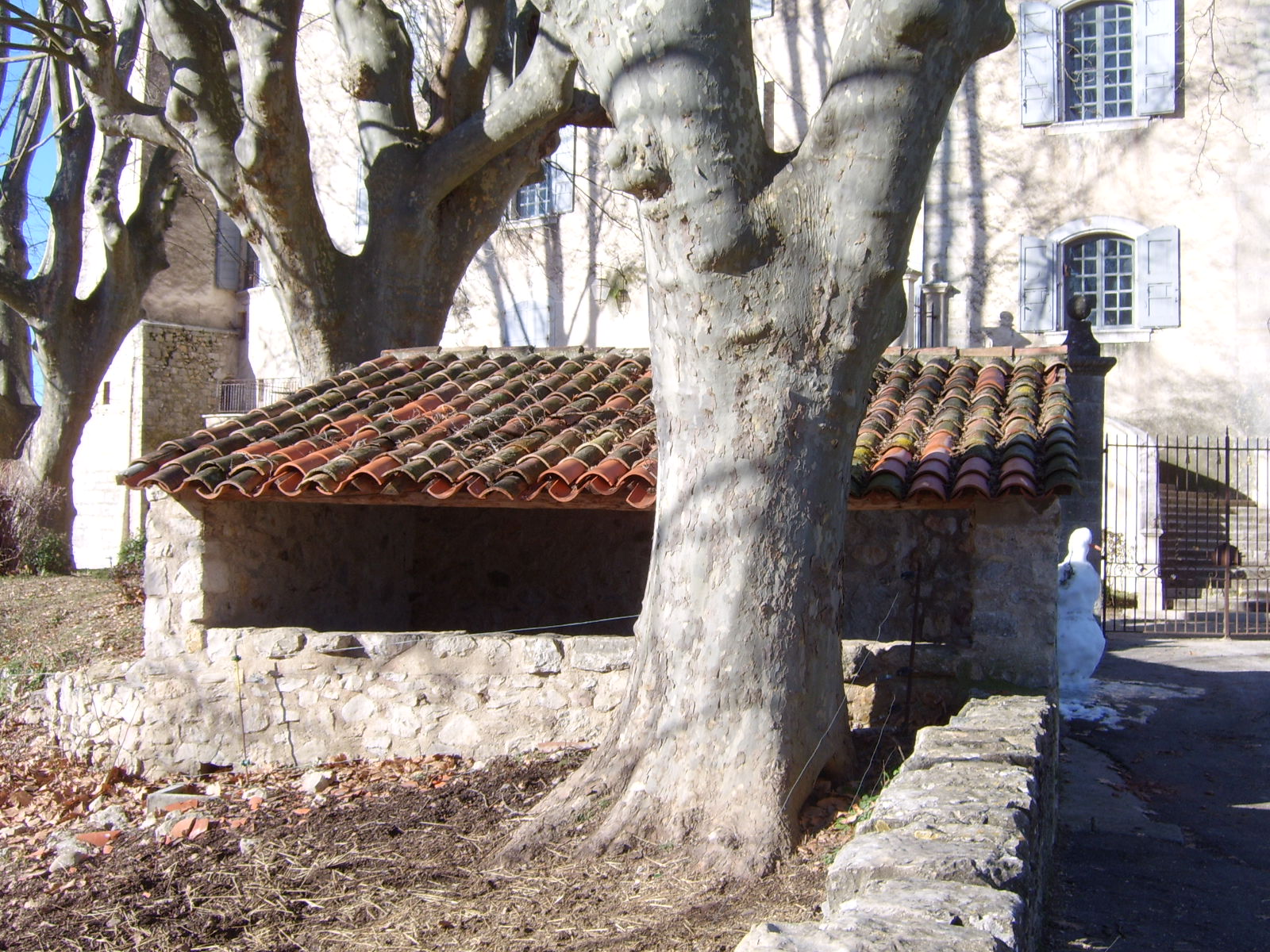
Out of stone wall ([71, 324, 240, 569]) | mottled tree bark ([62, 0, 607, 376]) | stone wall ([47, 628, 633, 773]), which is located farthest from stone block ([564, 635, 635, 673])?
stone wall ([71, 324, 240, 569])

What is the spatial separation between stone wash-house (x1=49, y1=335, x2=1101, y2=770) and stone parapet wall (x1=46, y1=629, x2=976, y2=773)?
0.5 inches

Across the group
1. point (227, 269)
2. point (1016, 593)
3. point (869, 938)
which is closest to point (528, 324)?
point (227, 269)

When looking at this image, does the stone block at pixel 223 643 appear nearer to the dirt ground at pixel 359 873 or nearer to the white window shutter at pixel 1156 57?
the dirt ground at pixel 359 873

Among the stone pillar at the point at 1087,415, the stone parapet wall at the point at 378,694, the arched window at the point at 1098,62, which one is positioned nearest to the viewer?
the stone parapet wall at the point at 378,694

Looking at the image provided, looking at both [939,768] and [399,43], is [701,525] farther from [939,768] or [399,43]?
[399,43]

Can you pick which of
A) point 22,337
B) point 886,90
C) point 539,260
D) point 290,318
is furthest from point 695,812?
point 539,260

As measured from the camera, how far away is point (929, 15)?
4250 millimetres

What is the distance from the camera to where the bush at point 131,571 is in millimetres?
11484

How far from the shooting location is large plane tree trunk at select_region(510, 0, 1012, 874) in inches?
173

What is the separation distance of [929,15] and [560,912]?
3528 mm

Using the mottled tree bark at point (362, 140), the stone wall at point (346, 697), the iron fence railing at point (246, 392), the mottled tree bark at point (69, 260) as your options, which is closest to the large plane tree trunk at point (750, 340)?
the stone wall at point (346, 697)

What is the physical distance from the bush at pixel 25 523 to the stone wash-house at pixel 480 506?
6.44m

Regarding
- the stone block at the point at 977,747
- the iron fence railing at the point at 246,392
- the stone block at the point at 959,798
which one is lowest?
the stone block at the point at 959,798

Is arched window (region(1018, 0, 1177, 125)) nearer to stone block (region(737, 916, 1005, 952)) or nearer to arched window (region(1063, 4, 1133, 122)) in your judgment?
arched window (region(1063, 4, 1133, 122))
